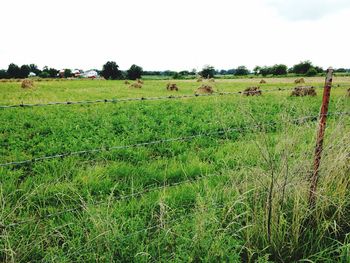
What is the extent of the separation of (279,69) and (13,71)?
180ft

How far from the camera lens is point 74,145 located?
20.2 ft

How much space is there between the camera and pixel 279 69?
67.4 m

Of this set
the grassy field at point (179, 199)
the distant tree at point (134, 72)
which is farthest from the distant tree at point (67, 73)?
→ the grassy field at point (179, 199)

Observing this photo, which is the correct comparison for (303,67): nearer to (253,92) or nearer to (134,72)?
(134,72)

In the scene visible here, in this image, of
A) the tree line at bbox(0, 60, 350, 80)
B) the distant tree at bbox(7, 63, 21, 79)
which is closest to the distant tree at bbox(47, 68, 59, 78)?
the tree line at bbox(0, 60, 350, 80)

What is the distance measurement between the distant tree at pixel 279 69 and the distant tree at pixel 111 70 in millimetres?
35987

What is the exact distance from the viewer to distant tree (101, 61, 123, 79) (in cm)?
7512

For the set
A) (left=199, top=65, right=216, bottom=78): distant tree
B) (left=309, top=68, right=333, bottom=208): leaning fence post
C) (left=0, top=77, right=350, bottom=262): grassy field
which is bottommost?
(left=0, top=77, right=350, bottom=262): grassy field

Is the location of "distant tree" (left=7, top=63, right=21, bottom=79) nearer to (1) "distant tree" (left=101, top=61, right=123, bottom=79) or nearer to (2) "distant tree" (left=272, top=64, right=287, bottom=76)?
(1) "distant tree" (left=101, top=61, right=123, bottom=79)

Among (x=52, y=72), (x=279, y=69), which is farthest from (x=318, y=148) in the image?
(x=52, y=72)

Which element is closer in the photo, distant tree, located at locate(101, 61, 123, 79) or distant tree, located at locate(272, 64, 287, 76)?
distant tree, located at locate(272, 64, 287, 76)

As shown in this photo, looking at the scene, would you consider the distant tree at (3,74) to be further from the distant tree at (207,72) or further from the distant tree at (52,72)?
the distant tree at (207,72)

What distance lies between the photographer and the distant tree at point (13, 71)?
5554 cm

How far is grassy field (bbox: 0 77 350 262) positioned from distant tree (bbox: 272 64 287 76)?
63.6 m
